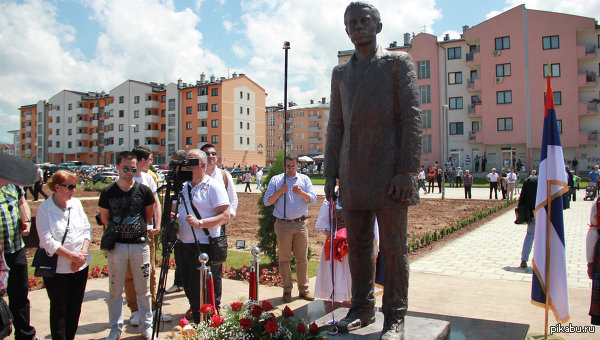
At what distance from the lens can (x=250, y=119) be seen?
67.1m

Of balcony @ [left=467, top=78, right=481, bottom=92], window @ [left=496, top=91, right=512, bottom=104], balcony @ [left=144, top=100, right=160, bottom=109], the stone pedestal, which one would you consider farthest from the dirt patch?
balcony @ [left=144, top=100, right=160, bottom=109]

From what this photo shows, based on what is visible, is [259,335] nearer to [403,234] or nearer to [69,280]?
[403,234]

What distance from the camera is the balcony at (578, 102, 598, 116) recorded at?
39.3 metres

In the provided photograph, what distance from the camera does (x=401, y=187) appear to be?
11.1ft

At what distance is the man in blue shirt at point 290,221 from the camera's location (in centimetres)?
621

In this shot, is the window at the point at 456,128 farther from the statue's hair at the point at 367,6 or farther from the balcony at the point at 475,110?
the statue's hair at the point at 367,6

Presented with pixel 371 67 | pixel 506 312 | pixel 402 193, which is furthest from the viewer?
pixel 506 312

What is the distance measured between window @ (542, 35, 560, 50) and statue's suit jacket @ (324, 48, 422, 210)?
4432 cm

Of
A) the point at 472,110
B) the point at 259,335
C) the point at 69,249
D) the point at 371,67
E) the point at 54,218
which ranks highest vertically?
the point at 472,110

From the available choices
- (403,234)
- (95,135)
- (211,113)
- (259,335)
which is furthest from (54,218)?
(95,135)

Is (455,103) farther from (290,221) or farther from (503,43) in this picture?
(290,221)

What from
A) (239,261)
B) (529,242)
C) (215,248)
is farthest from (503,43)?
(215,248)

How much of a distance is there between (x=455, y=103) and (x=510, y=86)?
5925mm

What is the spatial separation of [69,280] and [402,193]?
345cm
